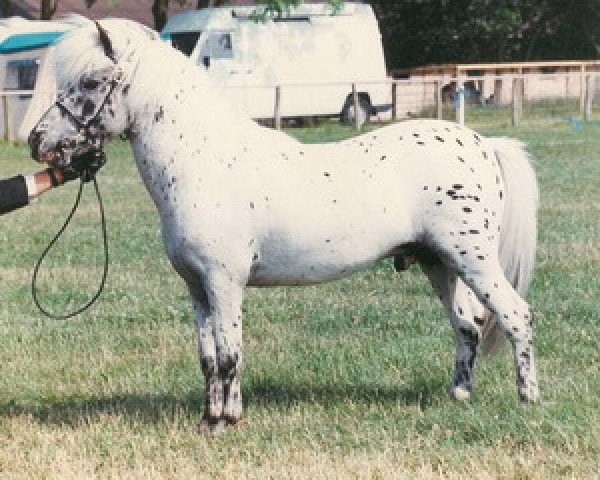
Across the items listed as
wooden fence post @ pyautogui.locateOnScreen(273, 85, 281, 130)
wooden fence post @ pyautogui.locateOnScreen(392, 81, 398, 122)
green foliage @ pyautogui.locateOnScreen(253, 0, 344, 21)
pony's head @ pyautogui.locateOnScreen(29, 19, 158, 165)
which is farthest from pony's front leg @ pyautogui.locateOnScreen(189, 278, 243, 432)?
wooden fence post @ pyautogui.locateOnScreen(392, 81, 398, 122)

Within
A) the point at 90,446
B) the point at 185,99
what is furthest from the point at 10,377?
the point at 185,99

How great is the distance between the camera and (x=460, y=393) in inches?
277

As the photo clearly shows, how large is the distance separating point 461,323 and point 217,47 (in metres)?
29.2

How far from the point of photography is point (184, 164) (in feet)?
21.1

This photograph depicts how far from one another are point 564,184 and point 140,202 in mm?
5613

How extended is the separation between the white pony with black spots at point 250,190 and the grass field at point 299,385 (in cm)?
41

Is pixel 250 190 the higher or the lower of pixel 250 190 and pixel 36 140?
the lower

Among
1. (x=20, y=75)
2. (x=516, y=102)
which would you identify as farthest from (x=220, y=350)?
(x=20, y=75)

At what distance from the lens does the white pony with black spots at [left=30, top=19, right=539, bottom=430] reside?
639cm

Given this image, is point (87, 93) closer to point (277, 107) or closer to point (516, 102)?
point (277, 107)

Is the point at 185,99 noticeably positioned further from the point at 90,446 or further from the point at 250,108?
the point at 250,108

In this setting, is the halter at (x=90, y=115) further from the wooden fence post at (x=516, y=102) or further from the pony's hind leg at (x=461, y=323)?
the wooden fence post at (x=516, y=102)

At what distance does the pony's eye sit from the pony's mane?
5 centimetres

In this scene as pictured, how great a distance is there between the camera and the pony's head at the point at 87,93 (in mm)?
6355
